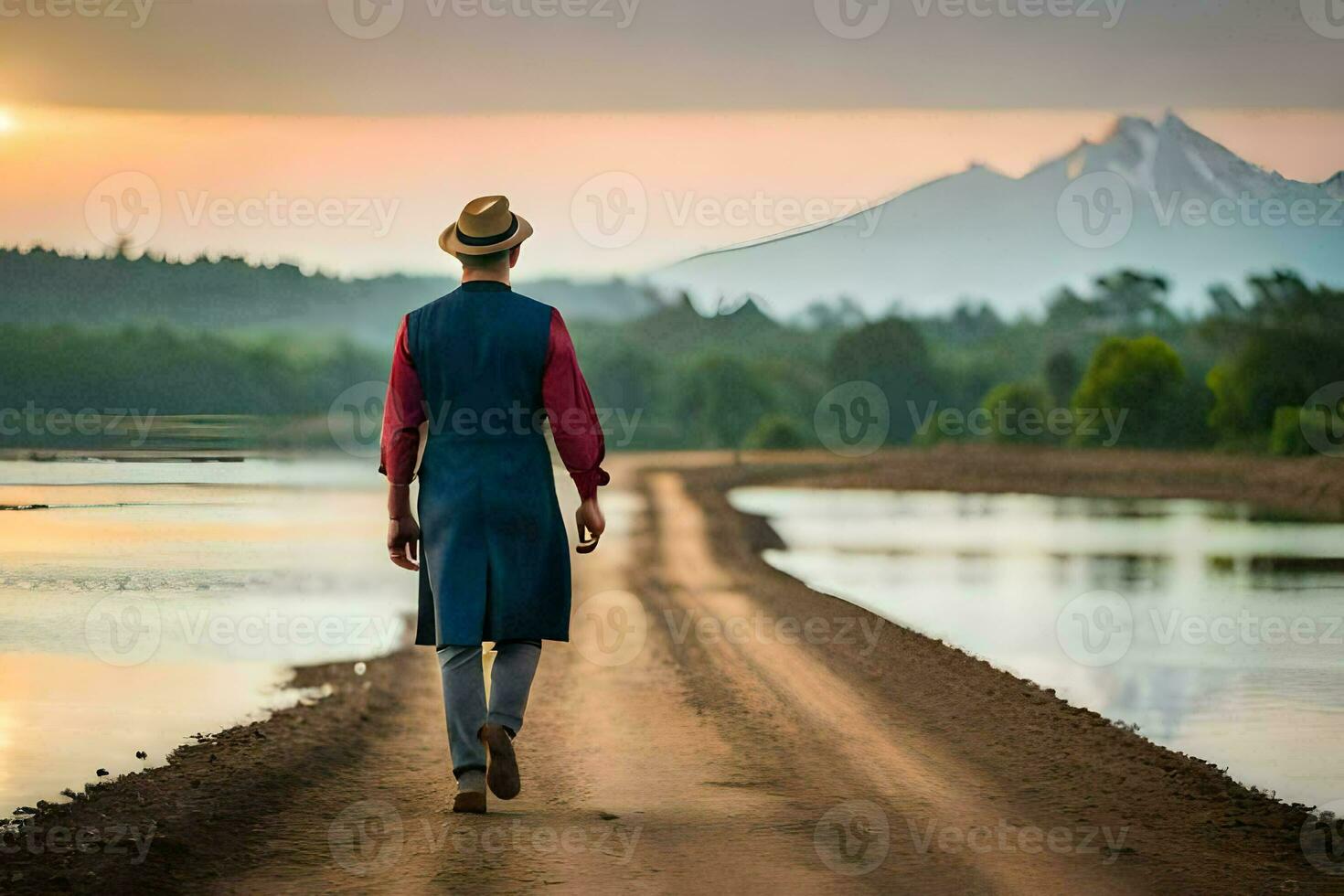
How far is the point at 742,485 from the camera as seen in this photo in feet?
166

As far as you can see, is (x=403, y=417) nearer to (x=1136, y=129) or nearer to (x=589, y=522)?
(x=589, y=522)

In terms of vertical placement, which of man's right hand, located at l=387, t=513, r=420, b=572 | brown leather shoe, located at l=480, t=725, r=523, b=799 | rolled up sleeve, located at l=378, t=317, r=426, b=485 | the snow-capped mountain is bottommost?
brown leather shoe, located at l=480, t=725, r=523, b=799

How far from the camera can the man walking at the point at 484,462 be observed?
588 cm

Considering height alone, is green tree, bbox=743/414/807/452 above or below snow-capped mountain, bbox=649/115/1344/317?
below

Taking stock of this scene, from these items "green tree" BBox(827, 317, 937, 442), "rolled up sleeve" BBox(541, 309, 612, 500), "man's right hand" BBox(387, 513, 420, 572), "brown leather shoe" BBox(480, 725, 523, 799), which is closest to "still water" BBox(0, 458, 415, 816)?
"man's right hand" BBox(387, 513, 420, 572)

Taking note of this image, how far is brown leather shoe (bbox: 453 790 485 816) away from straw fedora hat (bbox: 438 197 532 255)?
2.01 m

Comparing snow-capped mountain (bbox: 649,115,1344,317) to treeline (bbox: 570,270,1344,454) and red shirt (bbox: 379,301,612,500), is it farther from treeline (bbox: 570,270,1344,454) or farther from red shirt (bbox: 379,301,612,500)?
red shirt (bbox: 379,301,612,500)

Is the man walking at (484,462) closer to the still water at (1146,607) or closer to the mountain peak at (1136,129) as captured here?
the still water at (1146,607)

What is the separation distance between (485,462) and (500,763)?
1.11 meters

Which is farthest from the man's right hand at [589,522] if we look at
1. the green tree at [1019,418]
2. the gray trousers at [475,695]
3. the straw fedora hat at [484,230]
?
the green tree at [1019,418]

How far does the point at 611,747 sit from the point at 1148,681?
6090 millimetres

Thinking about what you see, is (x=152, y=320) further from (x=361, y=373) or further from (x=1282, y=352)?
(x=1282, y=352)

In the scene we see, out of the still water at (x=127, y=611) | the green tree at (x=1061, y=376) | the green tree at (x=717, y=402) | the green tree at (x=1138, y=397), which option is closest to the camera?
the still water at (x=127, y=611)

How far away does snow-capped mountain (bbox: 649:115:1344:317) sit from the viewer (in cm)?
7625
